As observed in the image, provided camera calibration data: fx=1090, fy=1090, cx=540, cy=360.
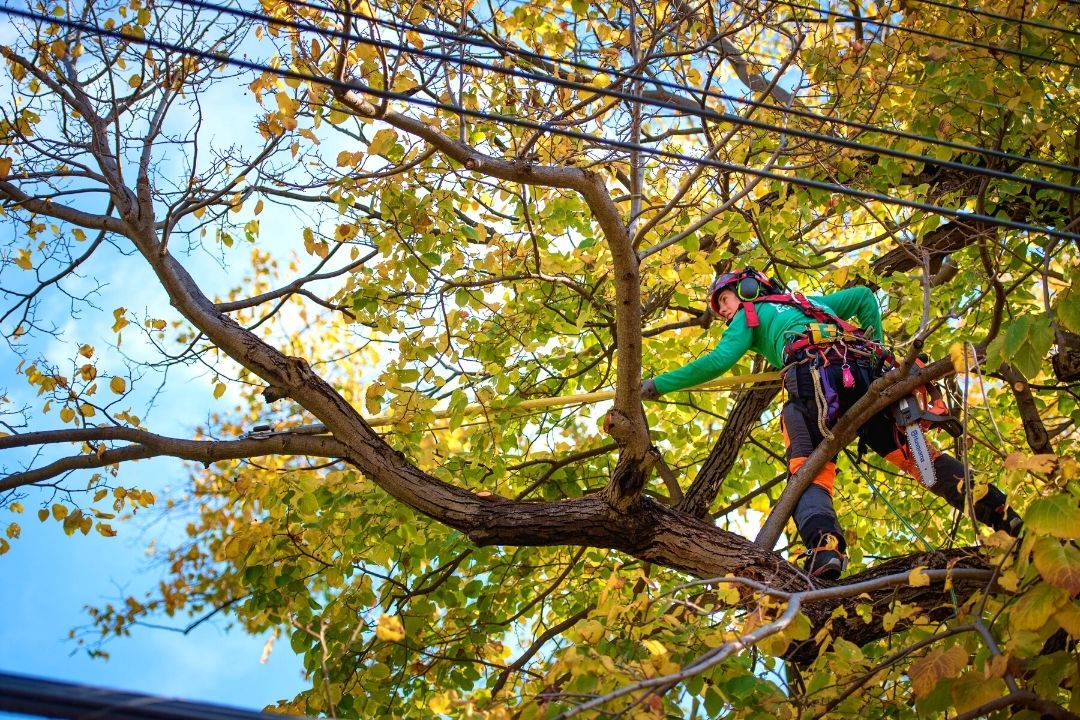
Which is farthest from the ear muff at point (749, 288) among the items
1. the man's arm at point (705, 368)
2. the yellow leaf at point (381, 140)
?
the yellow leaf at point (381, 140)

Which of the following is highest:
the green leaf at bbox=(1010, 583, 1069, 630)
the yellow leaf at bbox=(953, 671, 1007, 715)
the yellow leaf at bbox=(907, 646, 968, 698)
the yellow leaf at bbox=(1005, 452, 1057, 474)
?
the yellow leaf at bbox=(1005, 452, 1057, 474)

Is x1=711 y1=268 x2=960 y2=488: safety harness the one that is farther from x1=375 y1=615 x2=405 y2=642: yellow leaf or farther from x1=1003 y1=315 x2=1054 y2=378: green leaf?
x1=375 y1=615 x2=405 y2=642: yellow leaf

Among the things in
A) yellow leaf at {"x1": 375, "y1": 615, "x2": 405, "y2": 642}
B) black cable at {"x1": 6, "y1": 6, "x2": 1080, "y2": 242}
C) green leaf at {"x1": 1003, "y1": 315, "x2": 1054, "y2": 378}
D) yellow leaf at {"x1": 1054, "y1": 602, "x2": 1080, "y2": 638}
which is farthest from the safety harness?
yellow leaf at {"x1": 375, "y1": 615, "x2": 405, "y2": 642}

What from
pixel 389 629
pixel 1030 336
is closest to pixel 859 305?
pixel 1030 336

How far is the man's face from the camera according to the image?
564cm

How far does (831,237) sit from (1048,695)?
4769 millimetres

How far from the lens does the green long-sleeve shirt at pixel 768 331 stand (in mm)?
5117

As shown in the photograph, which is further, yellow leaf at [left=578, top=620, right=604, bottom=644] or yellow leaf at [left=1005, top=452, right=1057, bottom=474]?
yellow leaf at [left=578, top=620, right=604, bottom=644]

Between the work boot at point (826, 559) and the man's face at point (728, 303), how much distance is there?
146cm

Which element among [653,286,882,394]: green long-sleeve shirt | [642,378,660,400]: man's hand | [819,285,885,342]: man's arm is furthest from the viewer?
[819,285,885,342]: man's arm

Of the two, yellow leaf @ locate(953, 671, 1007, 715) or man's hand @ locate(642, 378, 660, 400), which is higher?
man's hand @ locate(642, 378, 660, 400)

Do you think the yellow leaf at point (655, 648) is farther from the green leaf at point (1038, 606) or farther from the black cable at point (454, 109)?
the black cable at point (454, 109)

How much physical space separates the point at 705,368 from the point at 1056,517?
2.30 m

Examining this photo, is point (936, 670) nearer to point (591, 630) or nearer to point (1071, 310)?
point (591, 630)
